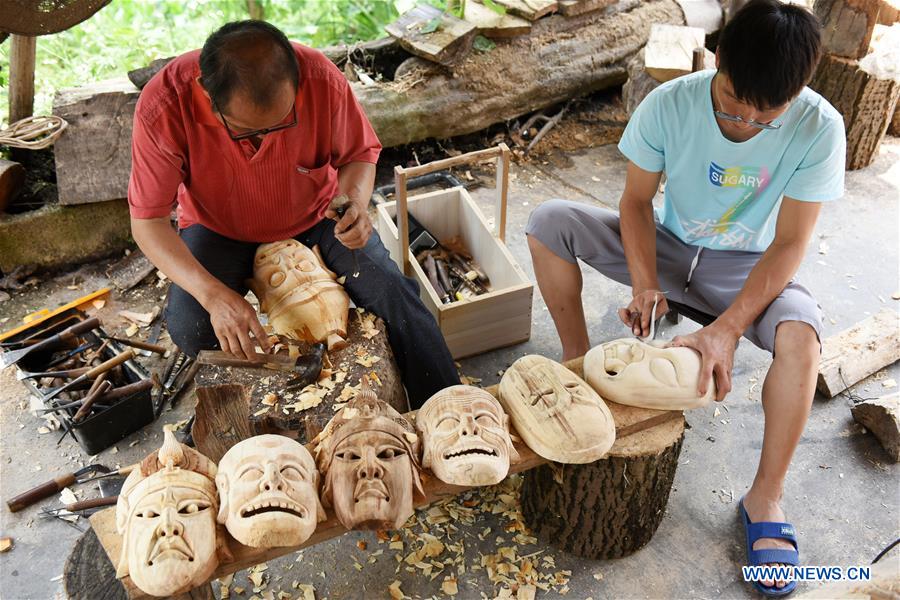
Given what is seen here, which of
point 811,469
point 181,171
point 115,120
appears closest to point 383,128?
point 115,120

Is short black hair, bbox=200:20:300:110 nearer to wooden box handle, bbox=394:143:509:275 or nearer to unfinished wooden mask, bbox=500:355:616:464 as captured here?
wooden box handle, bbox=394:143:509:275

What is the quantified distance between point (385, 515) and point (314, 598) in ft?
2.88

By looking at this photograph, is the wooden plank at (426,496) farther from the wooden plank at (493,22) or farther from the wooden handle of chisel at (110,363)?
the wooden plank at (493,22)

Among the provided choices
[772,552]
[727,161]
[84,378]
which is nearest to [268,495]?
[84,378]

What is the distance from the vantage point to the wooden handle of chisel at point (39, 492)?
110 inches

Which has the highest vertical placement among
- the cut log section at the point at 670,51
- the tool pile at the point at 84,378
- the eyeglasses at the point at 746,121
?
the eyeglasses at the point at 746,121

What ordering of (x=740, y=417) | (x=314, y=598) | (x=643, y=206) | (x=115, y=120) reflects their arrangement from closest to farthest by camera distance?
(x=314, y=598), (x=643, y=206), (x=740, y=417), (x=115, y=120)

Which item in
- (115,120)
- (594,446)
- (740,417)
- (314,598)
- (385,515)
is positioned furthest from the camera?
(115,120)

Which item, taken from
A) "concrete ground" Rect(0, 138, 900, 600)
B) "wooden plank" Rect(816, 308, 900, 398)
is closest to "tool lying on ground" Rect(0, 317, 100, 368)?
"concrete ground" Rect(0, 138, 900, 600)

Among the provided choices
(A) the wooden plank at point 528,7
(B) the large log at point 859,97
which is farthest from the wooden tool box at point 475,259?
(B) the large log at point 859,97

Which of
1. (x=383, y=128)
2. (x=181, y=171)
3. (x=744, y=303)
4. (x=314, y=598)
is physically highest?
(x=181, y=171)

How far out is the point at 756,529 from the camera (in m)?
2.63

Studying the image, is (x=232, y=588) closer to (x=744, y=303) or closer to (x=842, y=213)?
(x=744, y=303)

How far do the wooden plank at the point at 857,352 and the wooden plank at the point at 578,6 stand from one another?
3050 mm
